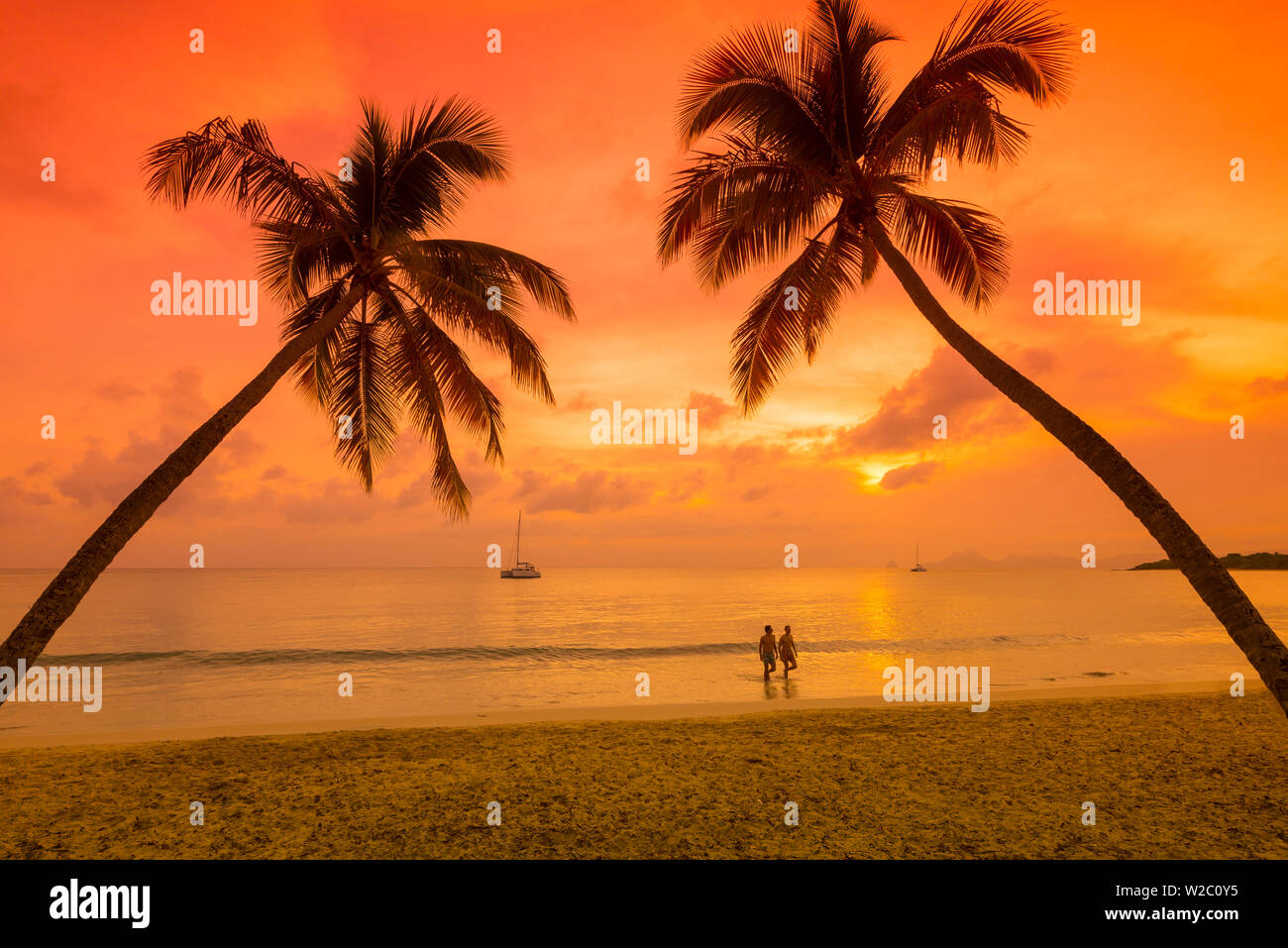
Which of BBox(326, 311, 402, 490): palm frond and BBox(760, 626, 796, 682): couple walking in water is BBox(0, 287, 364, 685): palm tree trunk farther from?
BBox(760, 626, 796, 682): couple walking in water

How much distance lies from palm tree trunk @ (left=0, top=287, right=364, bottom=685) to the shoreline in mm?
6400

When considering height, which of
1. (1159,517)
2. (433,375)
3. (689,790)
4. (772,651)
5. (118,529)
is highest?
(433,375)

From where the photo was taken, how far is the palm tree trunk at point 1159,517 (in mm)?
5123

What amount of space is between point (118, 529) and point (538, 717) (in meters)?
9.55

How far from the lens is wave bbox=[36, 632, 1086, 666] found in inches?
1163

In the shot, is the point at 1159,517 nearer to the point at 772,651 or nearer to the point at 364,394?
the point at 364,394

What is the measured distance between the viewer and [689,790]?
6.99m

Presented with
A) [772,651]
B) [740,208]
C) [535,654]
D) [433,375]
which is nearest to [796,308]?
[740,208]

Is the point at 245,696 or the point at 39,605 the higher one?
the point at 39,605

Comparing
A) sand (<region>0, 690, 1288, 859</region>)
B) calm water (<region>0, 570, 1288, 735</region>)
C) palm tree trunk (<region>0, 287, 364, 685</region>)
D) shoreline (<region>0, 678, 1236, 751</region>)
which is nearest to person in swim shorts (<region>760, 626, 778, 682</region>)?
calm water (<region>0, 570, 1288, 735</region>)
